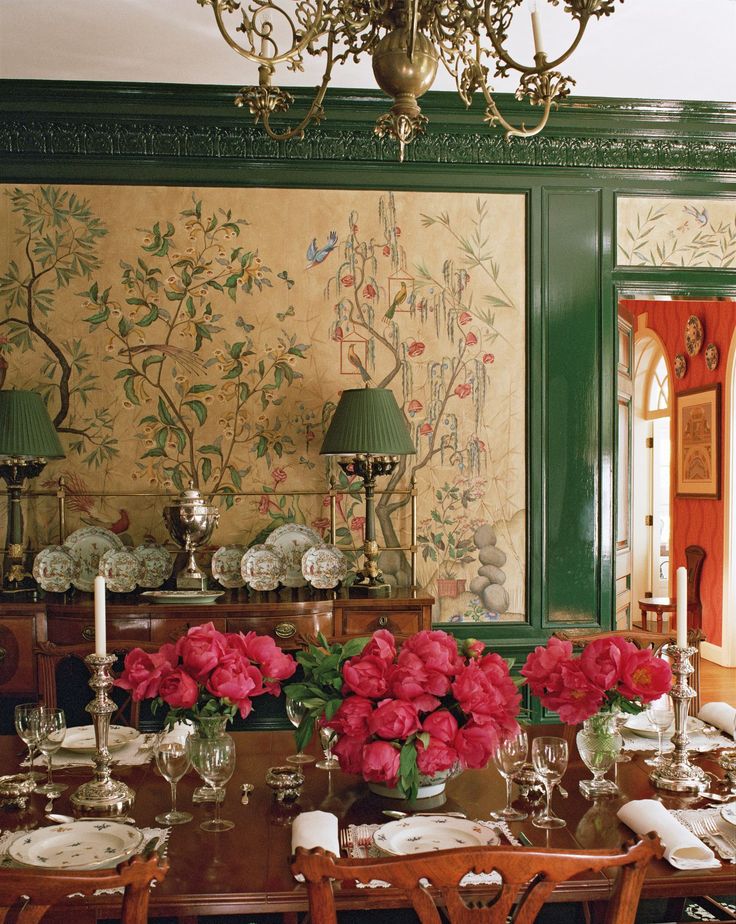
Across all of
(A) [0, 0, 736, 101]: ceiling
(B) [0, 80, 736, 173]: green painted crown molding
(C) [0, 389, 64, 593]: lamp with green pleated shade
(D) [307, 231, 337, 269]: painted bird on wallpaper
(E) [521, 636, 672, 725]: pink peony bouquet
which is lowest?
(E) [521, 636, 672, 725]: pink peony bouquet

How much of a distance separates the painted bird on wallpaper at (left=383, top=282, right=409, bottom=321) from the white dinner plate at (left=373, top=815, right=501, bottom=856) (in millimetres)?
2577

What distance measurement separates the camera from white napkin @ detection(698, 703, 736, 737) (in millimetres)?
2355

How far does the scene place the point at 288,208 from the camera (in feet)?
12.8

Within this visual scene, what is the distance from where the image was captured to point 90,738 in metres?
2.32

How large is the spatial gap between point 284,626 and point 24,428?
1278mm

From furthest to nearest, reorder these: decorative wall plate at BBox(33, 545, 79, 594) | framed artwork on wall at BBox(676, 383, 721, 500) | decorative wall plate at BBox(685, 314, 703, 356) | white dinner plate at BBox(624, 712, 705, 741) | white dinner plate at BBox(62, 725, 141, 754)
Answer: decorative wall plate at BBox(685, 314, 703, 356) → framed artwork on wall at BBox(676, 383, 721, 500) → decorative wall plate at BBox(33, 545, 79, 594) → white dinner plate at BBox(624, 712, 705, 741) → white dinner plate at BBox(62, 725, 141, 754)

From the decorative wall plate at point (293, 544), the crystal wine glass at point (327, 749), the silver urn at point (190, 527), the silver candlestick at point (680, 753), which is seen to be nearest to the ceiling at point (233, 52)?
the silver urn at point (190, 527)

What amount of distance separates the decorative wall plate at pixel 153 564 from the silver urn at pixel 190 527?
0.15 m

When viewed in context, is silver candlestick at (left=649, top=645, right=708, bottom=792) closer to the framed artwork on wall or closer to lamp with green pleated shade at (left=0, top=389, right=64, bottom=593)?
lamp with green pleated shade at (left=0, top=389, right=64, bottom=593)

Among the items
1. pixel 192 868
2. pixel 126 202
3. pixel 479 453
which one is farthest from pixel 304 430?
pixel 192 868

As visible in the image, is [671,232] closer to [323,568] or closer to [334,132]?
[334,132]

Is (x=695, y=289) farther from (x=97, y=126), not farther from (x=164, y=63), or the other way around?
(x=97, y=126)

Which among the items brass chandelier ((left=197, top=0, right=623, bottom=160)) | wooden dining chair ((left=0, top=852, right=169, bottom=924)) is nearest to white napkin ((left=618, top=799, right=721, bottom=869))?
wooden dining chair ((left=0, top=852, right=169, bottom=924))

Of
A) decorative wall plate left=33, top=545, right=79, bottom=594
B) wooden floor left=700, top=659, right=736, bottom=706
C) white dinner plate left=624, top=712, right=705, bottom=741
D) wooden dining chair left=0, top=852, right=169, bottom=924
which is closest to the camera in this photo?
wooden dining chair left=0, top=852, right=169, bottom=924
